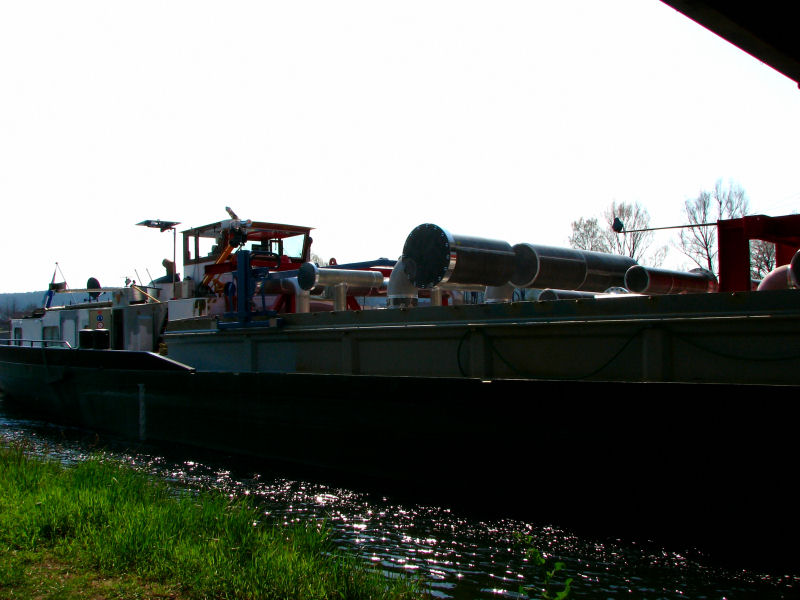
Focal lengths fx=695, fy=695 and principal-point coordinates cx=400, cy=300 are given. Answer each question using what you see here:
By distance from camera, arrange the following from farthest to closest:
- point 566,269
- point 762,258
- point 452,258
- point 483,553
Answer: point 762,258
point 566,269
point 452,258
point 483,553

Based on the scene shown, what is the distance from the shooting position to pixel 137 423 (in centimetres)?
1223

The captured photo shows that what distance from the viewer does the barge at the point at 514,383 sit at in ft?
17.9

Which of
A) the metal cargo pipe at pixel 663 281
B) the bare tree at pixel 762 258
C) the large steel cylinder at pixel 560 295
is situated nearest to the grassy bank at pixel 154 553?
the large steel cylinder at pixel 560 295

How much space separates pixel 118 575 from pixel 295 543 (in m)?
1.22

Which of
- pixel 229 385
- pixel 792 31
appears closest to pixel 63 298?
pixel 229 385

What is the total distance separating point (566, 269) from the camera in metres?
8.91

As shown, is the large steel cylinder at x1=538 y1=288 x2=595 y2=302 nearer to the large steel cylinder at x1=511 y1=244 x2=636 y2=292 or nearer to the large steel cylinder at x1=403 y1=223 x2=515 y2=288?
the large steel cylinder at x1=511 y1=244 x2=636 y2=292

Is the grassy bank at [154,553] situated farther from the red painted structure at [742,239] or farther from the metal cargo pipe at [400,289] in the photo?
the red painted structure at [742,239]

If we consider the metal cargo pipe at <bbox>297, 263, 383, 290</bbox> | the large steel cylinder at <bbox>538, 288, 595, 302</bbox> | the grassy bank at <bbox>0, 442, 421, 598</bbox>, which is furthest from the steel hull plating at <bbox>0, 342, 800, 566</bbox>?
the large steel cylinder at <bbox>538, 288, 595, 302</bbox>

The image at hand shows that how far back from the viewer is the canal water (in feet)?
16.6

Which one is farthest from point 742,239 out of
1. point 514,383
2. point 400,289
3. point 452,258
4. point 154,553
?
point 154,553

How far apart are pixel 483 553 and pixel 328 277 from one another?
16.7 feet

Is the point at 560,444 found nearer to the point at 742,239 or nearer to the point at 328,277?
the point at 742,239

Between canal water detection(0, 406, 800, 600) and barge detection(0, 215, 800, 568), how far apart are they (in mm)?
246
